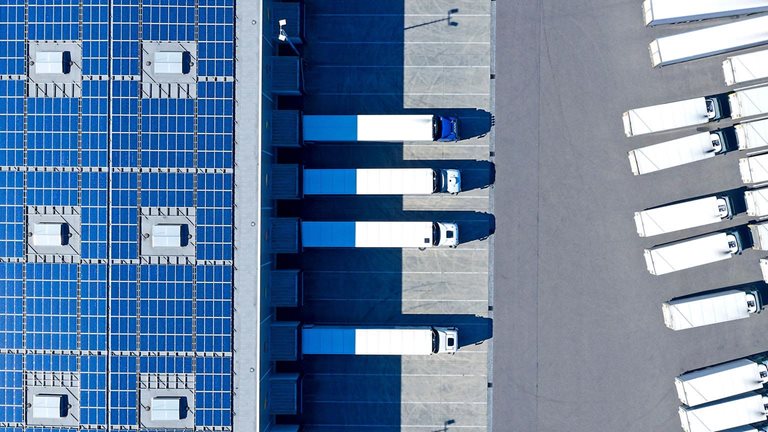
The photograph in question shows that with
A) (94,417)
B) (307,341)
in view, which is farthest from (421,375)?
(94,417)

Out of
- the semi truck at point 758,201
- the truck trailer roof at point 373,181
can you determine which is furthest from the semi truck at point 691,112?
the truck trailer roof at point 373,181

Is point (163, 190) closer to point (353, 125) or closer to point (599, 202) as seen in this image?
point (353, 125)

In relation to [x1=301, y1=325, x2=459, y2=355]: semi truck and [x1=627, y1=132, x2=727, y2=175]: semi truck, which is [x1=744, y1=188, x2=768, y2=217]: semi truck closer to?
[x1=627, y1=132, x2=727, y2=175]: semi truck

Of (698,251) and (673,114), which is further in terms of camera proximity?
(698,251)

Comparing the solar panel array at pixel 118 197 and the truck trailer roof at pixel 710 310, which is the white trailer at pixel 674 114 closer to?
the truck trailer roof at pixel 710 310

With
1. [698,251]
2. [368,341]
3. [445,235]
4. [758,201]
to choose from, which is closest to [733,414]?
[698,251]

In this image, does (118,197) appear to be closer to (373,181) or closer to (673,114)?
(373,181)
